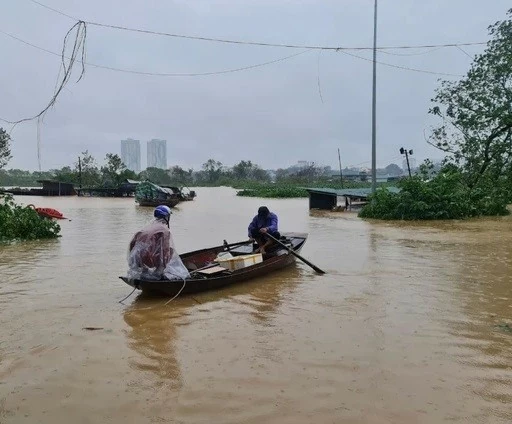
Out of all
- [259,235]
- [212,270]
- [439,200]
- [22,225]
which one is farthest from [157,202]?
[212,270]

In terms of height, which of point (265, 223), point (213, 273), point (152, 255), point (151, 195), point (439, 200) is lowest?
point (213, 273)

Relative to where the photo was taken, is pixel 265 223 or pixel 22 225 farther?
pixel 22 225

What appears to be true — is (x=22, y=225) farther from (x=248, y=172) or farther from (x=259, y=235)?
(x=248, y=172)

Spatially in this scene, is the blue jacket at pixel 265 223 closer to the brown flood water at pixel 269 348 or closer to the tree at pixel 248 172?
the brown flood water at pixel 269 348

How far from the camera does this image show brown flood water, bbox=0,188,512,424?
13.7 feet

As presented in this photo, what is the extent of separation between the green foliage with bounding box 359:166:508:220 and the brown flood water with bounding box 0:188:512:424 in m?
11.0

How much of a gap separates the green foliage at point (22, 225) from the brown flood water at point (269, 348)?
4.37 m

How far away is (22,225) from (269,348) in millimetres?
11970

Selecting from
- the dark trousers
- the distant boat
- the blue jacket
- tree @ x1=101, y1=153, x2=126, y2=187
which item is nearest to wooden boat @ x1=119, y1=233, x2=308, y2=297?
the dark trousers

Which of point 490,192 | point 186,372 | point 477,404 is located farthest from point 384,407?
point 490,192

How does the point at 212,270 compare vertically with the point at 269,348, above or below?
above

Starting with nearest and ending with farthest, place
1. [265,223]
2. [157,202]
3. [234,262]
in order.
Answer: [234,262]
[265,223]
[157,202]

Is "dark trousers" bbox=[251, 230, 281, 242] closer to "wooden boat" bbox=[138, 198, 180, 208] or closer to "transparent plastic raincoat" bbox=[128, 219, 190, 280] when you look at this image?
"transparent plastic raincoat" bbox=[128, 219, 190, 280]

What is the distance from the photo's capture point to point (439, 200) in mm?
21688
